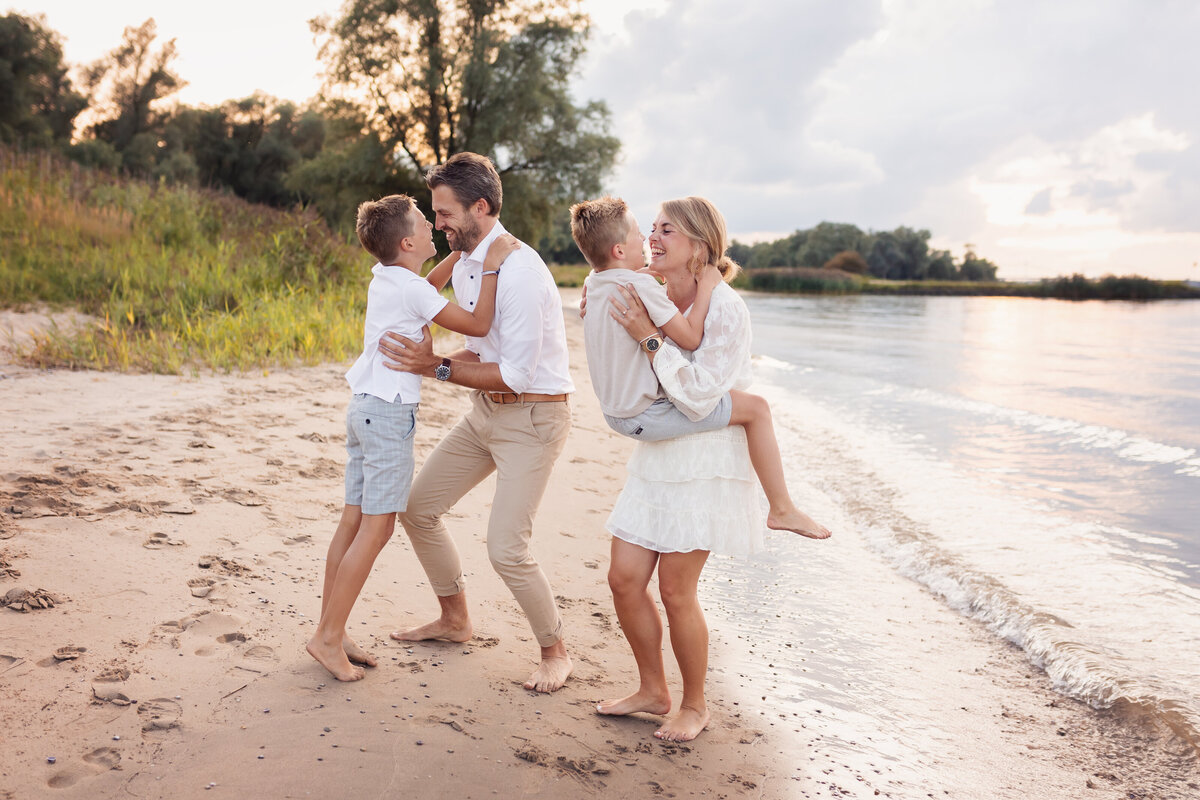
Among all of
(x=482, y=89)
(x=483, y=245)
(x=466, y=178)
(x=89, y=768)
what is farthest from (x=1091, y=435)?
(x=482, y=89)

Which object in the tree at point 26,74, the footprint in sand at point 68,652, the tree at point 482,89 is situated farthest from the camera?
the tree at point 26,74

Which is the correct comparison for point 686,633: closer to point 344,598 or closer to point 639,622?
point 639,622

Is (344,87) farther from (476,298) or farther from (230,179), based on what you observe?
(476,298)

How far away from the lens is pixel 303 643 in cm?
349

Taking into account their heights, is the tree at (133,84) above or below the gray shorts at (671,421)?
above

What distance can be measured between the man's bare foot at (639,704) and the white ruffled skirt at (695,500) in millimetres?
640

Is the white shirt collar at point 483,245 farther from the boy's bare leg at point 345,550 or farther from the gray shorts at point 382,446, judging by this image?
the boy's bare leg at point 345,550

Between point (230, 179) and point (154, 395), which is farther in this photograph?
point (230, 179)

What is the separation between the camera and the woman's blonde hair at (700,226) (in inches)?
124

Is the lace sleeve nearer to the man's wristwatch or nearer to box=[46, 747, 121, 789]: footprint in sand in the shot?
the man's wristwatch

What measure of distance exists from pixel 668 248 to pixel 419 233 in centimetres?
98

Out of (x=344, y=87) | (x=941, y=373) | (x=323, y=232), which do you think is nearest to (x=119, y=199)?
(x=323, y=232)

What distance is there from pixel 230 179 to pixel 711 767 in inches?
2063

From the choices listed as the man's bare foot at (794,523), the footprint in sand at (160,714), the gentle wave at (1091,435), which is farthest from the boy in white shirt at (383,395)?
the gentle wave at (1091,435)
